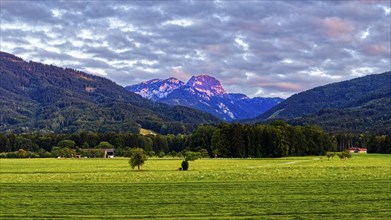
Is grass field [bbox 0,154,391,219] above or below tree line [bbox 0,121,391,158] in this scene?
below

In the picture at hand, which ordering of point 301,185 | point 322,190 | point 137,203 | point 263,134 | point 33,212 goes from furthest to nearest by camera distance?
1. point 263,134
2. point 301,185
3. point 322,190
4. point 137,203
5. point 33,212

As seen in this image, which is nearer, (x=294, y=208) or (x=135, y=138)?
(x=294, y=208)

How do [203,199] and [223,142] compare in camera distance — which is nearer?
[203,199]

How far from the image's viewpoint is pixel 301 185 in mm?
43844

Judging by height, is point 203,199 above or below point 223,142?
below

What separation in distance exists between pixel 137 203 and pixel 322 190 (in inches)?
628

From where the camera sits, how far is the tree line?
136625mm

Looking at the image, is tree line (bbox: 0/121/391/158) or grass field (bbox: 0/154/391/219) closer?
grass field (bbox: 0/154/391/219)

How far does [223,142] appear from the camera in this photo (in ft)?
454

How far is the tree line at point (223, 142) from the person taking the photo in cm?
13662

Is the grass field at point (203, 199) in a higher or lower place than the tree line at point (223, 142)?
lower

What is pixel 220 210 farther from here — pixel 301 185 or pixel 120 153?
pixel 120 153

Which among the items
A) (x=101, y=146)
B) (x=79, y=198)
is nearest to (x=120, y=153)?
(x=101, y=146)

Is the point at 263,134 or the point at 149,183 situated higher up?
the point at 263,134
